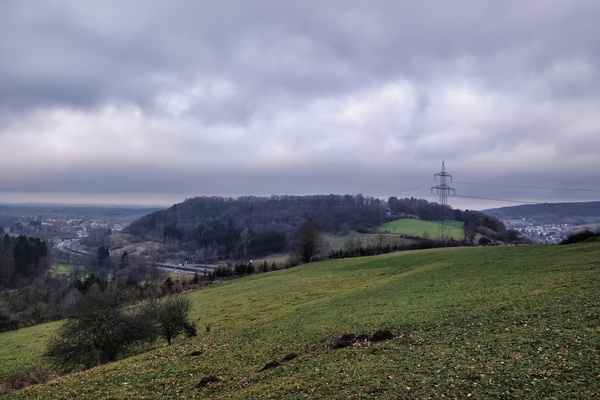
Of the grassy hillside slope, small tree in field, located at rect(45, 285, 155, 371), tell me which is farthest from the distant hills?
small tree in field, located at rect(45, 285, 155, 371)

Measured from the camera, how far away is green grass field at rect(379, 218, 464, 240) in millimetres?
145125

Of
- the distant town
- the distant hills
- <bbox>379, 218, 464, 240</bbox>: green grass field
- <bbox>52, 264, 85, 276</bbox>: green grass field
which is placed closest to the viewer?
the distant town

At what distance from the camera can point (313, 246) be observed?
10412 cm

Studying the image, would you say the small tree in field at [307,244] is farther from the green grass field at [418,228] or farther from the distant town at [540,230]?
the distant town at [540,230]

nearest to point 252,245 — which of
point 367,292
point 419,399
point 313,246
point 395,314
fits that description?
point 313,246

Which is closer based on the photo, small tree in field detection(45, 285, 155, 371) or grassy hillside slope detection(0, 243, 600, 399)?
grassy hillside slope detection(0, 243, 600, 399)

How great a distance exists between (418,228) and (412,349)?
14942cm

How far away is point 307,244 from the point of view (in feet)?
340

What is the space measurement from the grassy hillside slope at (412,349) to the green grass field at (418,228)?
353ft

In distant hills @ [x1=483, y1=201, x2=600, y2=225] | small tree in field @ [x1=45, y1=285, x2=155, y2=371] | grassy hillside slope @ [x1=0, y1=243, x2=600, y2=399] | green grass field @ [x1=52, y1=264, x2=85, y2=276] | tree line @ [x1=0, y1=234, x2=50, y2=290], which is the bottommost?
green grass field @ [x1=52, y1=264, x2=85, y2=276]

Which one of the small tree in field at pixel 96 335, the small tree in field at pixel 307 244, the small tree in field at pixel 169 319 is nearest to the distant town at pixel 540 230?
the small tree in field at pixel 307 244

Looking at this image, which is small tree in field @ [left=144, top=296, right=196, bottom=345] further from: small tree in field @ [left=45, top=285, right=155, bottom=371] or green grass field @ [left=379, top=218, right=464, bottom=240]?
green grass field @ [left=379, top=218, right=464, bottom=240]

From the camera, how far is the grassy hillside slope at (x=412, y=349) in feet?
45.3

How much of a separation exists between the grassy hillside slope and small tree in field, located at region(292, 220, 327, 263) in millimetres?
63417
